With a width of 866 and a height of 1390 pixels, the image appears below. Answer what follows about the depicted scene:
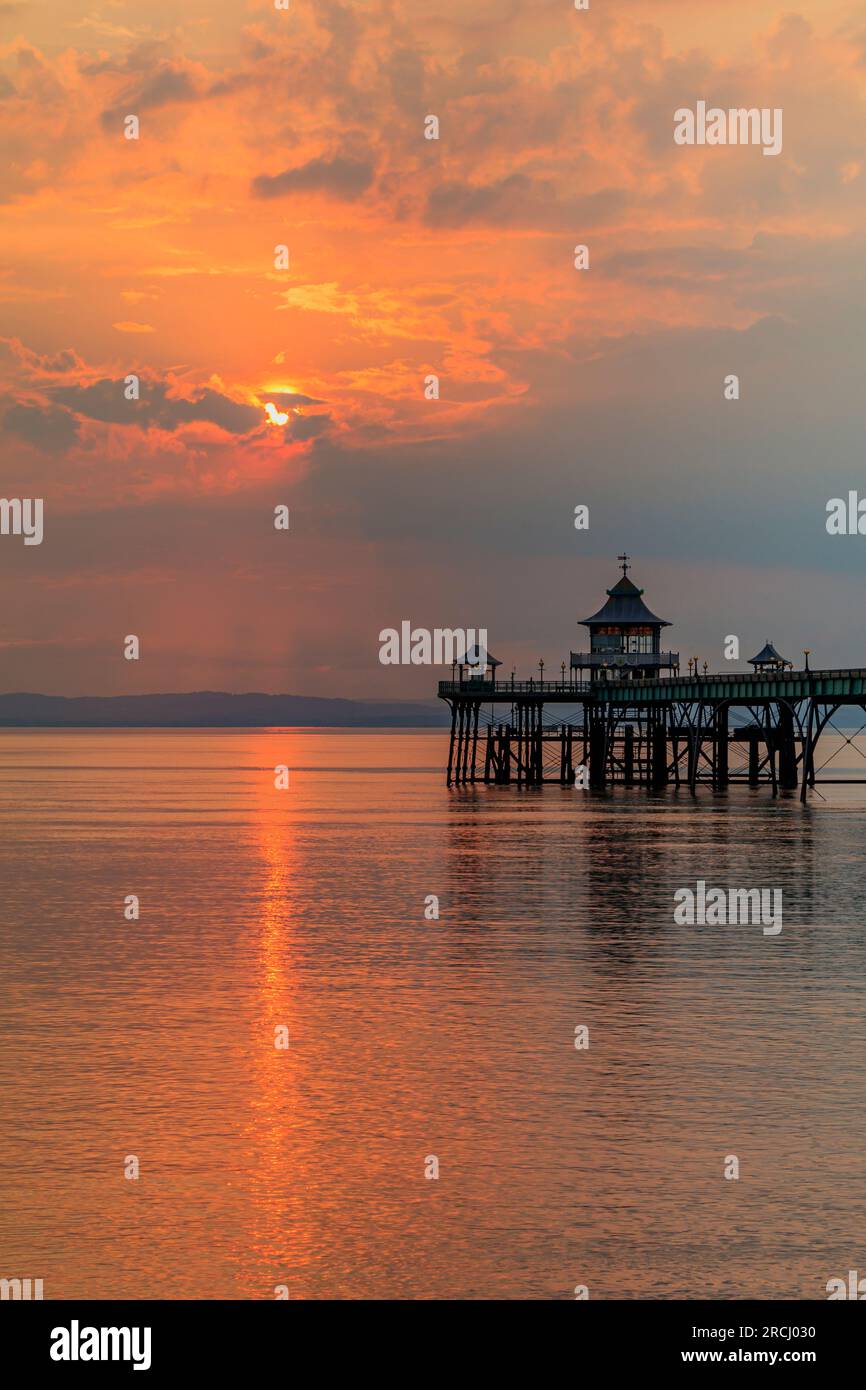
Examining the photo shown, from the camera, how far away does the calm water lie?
1608 centimetres

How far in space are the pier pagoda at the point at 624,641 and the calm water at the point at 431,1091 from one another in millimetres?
67270

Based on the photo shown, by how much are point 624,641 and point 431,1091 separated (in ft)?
324

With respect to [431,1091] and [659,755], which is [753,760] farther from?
[431,1091]

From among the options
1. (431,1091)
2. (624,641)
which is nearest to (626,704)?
(624,641)

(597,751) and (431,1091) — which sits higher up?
(597,751)

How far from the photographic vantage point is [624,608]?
394ft

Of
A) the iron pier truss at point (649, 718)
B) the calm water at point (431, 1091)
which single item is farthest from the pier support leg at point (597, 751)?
the calm water at point (431, 1091)

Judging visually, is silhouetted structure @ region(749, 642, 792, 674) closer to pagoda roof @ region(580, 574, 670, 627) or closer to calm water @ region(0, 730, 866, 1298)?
pagoda roof @ region(580, 574, 670, 627)

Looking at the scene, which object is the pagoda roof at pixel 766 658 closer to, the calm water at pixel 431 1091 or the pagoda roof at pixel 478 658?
the pagoda roof at pixel 478 658
